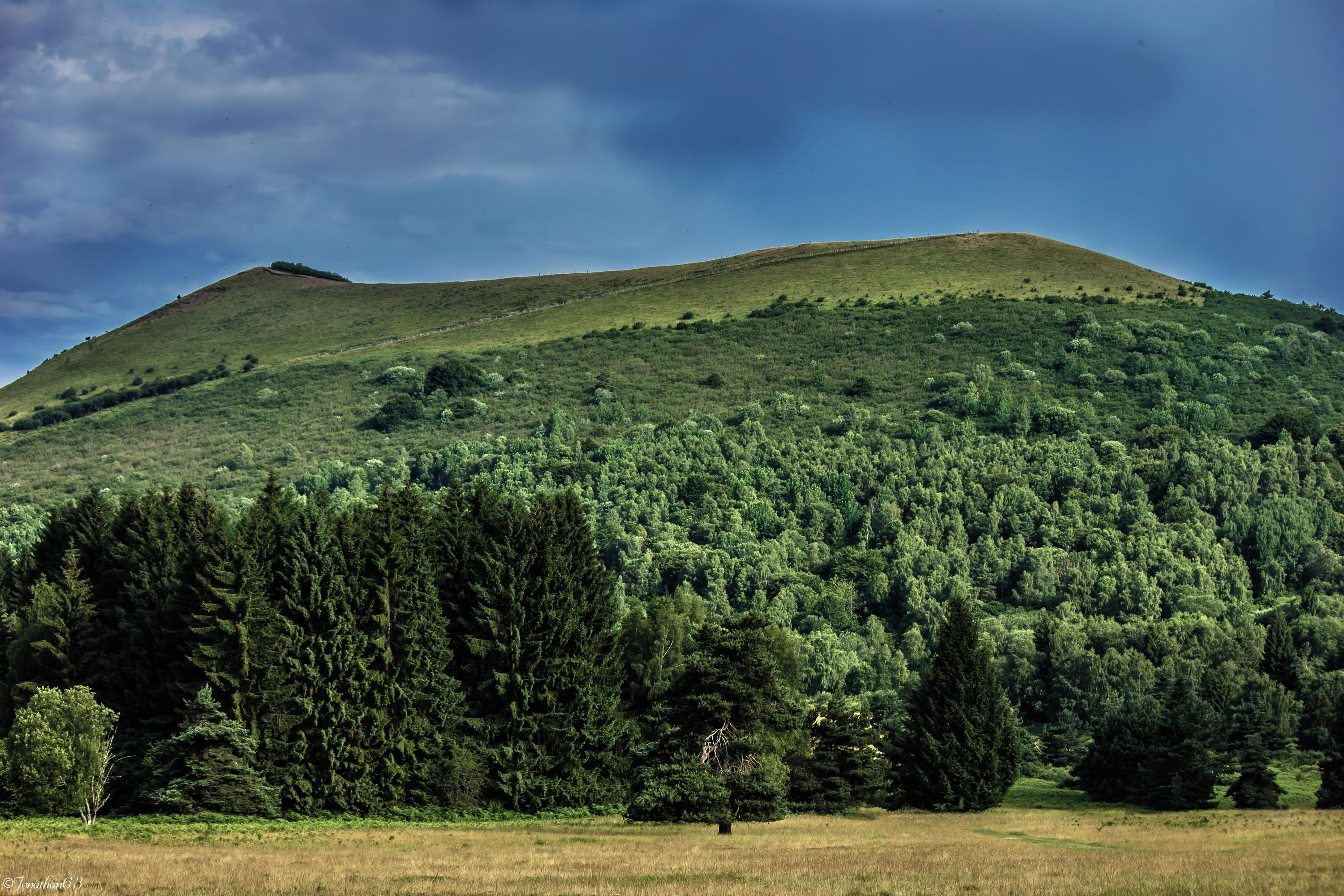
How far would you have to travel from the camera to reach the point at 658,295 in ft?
598

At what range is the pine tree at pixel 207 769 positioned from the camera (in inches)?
1763

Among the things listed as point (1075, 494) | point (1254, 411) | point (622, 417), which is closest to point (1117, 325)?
point (1254, 411)

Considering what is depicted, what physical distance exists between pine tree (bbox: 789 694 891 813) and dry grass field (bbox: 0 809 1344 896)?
6.59 meters

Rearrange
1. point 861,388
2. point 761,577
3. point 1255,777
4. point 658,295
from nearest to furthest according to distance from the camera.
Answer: point 1255,777 → point 761,577 → point 861,388 → point 658,295

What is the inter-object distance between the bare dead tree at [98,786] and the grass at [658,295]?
12529cm

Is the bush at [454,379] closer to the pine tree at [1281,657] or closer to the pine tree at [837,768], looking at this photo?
the pine tree at [1281,657]

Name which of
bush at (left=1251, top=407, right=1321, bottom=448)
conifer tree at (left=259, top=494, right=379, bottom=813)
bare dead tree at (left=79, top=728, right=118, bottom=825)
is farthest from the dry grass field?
bush at (left=1251, top=407, right=1321, bottom=448)

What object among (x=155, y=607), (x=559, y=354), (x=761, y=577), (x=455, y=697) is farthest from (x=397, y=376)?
(x=455, y=697)

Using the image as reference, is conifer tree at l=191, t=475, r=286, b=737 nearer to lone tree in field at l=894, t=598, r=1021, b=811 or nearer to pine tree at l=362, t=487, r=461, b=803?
pine tree at l=362, t=487, r=461, b=803

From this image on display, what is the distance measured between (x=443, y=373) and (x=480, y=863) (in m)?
128

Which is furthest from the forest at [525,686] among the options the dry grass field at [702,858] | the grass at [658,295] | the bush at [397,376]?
the grass at [658,295]

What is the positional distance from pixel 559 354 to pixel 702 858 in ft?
435

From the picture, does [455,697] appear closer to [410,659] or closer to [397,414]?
[410,659]

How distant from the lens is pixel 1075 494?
110562 mm
